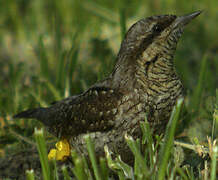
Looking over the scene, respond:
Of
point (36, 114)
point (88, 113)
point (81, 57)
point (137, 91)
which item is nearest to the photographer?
point (137, 91)

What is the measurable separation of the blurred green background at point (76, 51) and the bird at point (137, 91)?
18.6 inches

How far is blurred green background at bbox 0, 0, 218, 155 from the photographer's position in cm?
331

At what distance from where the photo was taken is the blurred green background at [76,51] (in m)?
3.31

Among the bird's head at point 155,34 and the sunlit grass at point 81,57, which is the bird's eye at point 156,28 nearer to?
the bird's head at point 155,34

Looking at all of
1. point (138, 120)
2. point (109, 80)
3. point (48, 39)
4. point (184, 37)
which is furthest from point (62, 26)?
point (138, 120)

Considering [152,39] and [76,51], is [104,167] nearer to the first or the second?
[152,39]

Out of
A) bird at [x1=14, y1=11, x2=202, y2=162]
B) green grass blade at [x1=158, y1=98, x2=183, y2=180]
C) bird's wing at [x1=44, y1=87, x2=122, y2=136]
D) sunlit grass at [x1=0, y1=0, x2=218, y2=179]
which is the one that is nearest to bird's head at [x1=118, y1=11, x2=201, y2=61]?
bird at [x1=14, y1=11, x2=202, y2=162]

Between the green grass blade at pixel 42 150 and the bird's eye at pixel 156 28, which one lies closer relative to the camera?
the green grass blade at pixel 42 150

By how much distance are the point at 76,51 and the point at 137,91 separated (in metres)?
1.43

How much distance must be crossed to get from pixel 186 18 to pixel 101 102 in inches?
29.2

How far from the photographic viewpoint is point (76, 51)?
3654 millimetres

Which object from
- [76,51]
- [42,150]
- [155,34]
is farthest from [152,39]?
[76,51]

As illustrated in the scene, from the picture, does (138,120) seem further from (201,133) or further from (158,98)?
(201,133)

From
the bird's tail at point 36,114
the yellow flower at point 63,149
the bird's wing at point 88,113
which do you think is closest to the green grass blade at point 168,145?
the bird's wing at point 88,113
